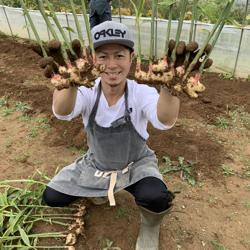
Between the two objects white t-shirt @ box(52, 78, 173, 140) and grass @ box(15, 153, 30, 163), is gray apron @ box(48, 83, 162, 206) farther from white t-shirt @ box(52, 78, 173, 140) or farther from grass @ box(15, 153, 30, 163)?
grass @ box(15, 153, 30, 163)

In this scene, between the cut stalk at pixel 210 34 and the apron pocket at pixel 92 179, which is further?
the apron pocket at pixel 92 179

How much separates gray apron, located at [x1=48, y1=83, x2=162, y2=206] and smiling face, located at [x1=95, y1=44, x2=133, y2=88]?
0.43 feet

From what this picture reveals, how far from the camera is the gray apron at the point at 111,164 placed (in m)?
1.90

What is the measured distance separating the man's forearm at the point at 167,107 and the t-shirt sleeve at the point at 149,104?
0.04 meters

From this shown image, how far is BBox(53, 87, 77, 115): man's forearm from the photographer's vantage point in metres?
1.58

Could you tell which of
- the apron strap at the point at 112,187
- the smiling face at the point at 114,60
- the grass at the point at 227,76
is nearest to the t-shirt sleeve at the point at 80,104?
the smiling face at the point at 114,60

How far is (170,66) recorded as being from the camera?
1.39 m

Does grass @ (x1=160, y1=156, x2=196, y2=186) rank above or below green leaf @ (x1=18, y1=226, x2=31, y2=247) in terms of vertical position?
below

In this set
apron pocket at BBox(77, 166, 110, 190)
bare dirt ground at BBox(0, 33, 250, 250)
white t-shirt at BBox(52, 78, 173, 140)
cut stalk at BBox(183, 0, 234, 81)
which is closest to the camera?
cut stalk at BBox(183, 0, 234, 81)

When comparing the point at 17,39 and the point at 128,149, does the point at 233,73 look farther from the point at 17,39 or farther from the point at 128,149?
the point at 17,39

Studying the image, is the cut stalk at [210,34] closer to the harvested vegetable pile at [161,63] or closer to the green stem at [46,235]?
the harvested vegetable pile at [161,63]

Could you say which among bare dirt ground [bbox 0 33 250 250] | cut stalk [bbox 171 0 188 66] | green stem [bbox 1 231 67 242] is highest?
cut stalk [bbox 171 0 188 66]

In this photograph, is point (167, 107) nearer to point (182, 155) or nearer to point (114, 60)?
point (114, 60)

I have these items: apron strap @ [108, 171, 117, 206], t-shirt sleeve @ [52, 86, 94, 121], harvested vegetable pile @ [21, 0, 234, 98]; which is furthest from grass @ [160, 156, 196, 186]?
harvested vegetable pile @ [21, 0, 234, 98]
